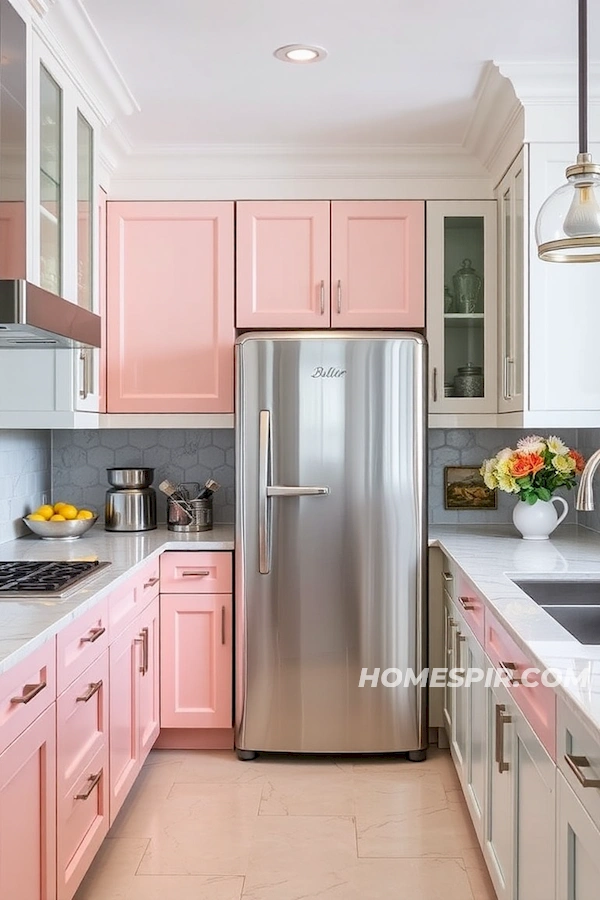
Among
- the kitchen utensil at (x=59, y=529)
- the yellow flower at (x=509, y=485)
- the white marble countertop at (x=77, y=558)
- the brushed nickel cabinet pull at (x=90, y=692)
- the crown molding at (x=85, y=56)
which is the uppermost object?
the crown molding at (x=85, y=56)

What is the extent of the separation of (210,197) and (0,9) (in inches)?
64.5

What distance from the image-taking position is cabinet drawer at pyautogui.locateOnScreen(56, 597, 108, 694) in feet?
7.09

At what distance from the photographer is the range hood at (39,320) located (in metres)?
2.02

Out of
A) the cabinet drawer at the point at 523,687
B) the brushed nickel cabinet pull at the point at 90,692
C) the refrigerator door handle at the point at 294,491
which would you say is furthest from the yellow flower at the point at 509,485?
the brushed nickel cabinet pull at the point at 90,692

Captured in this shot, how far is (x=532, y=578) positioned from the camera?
2.67 metres

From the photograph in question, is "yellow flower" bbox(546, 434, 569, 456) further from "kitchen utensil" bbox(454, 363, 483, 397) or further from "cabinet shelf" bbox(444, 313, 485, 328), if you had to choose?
"cabinet shelf" bbox(444, 313, 485, 328)

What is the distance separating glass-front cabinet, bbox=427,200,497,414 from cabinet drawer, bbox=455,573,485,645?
993mm

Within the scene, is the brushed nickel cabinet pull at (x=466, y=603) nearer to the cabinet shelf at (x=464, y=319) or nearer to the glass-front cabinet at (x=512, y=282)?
the glass-front cabinet at (x=512, y=282)

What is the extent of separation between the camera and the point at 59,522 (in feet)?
11.4

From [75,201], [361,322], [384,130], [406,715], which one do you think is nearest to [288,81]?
[384,130]

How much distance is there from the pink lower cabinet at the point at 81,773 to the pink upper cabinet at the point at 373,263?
1.84m

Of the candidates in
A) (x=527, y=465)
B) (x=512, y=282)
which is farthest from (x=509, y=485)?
(x=512, y=282)

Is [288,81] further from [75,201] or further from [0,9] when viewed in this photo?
[0,9]

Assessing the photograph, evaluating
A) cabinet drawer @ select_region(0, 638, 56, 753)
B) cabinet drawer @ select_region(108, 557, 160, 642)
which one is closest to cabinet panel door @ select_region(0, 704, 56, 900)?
cabinet drawer @ select_region(0, 638, 56, 753)
